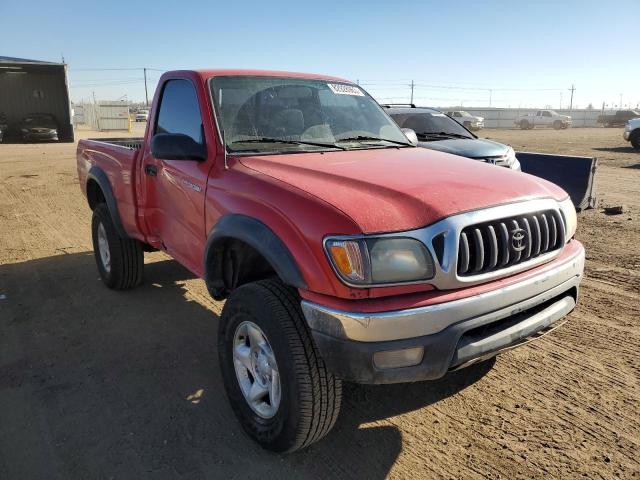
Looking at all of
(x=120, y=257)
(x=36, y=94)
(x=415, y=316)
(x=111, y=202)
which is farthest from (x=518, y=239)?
(x=36, y=94)

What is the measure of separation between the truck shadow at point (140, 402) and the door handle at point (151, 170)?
1302 millimetres

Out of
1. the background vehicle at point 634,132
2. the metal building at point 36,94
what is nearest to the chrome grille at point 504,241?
the background vehicle at point 634,132

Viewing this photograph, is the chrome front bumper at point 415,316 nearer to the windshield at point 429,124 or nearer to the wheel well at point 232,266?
the wheel well at point 232,266

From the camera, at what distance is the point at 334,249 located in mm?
2188

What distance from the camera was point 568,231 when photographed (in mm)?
2818

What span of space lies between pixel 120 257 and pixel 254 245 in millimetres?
2798

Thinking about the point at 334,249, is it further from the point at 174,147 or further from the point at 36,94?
the point at 36,94

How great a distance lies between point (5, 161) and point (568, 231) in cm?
1783

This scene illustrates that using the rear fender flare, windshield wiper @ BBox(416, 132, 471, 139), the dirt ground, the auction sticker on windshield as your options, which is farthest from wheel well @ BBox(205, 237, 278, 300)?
windshield wiper @ BBox(416, 132, 471, 139)

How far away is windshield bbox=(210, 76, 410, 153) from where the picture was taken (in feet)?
10.8

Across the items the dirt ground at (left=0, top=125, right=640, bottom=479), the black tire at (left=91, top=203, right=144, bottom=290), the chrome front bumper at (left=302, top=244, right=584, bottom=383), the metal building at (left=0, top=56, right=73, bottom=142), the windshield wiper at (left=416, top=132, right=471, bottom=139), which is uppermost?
the metal building at (left=0, top=56, right=73, bottom=142)

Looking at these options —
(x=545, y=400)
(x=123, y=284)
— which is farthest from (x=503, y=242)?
(x=123, y=284)

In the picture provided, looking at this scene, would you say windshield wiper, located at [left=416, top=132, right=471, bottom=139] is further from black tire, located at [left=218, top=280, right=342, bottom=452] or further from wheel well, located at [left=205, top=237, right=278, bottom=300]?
black tire, located at [left=218, top=280, right=342, bottom=452]

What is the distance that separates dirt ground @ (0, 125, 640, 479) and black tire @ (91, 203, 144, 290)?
154 millimetres
